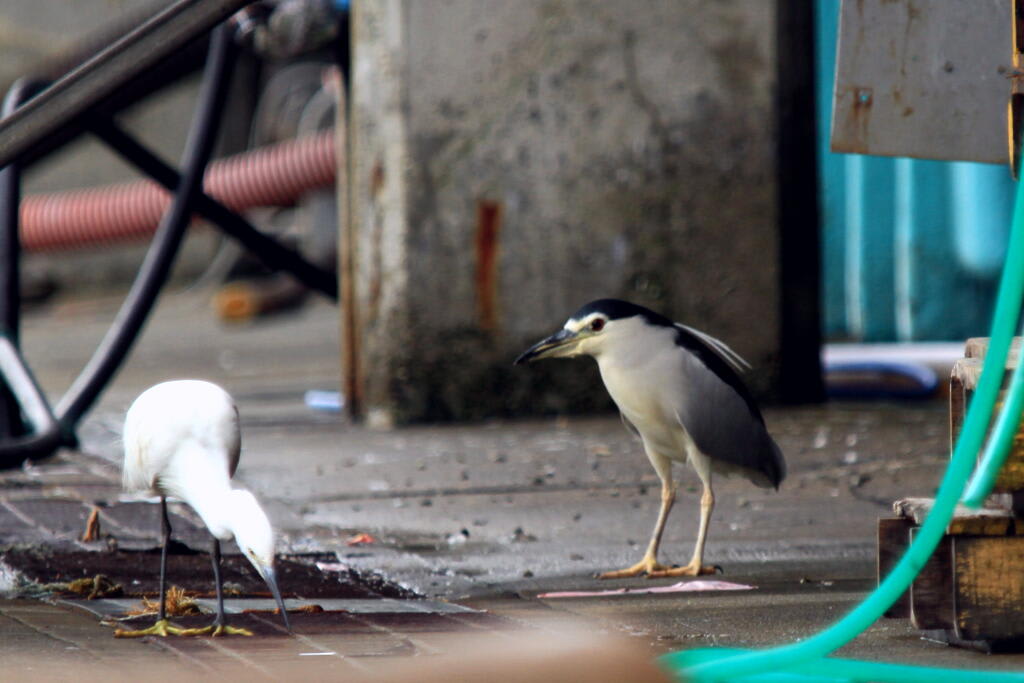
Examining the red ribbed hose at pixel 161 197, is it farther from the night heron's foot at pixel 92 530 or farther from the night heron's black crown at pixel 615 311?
the night heron's black crown at pixel 615 311

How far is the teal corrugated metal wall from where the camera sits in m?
8.20

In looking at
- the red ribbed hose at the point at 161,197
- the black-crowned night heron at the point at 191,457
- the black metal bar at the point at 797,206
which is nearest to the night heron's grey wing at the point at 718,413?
the black-crowned night heron at the point at 191,457

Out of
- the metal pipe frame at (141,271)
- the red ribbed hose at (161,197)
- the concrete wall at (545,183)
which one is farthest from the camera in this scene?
the red ribbed hose at (161,197)

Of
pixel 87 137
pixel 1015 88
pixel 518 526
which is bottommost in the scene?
pixel 518 526

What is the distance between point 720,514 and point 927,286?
426 centimetres

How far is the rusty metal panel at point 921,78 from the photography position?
3.11m

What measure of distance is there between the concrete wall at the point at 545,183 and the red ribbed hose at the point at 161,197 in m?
4.08

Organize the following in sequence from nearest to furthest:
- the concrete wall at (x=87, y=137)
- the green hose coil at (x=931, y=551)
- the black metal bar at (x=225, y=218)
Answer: the green hose coil at (x=931, y=551) → the black metal bar at (x=225, y=218) → the concrete wall at (x=87, y=137)

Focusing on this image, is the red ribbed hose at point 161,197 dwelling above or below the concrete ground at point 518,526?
above

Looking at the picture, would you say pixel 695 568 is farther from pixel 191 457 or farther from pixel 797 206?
pixel 797 206

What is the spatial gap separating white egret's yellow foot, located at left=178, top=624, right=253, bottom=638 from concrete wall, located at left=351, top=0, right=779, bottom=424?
11.4 feet

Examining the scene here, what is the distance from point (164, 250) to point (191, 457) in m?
3.24

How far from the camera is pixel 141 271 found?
627cm

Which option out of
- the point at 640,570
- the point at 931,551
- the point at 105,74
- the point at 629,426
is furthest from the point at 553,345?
the point at 931,551
